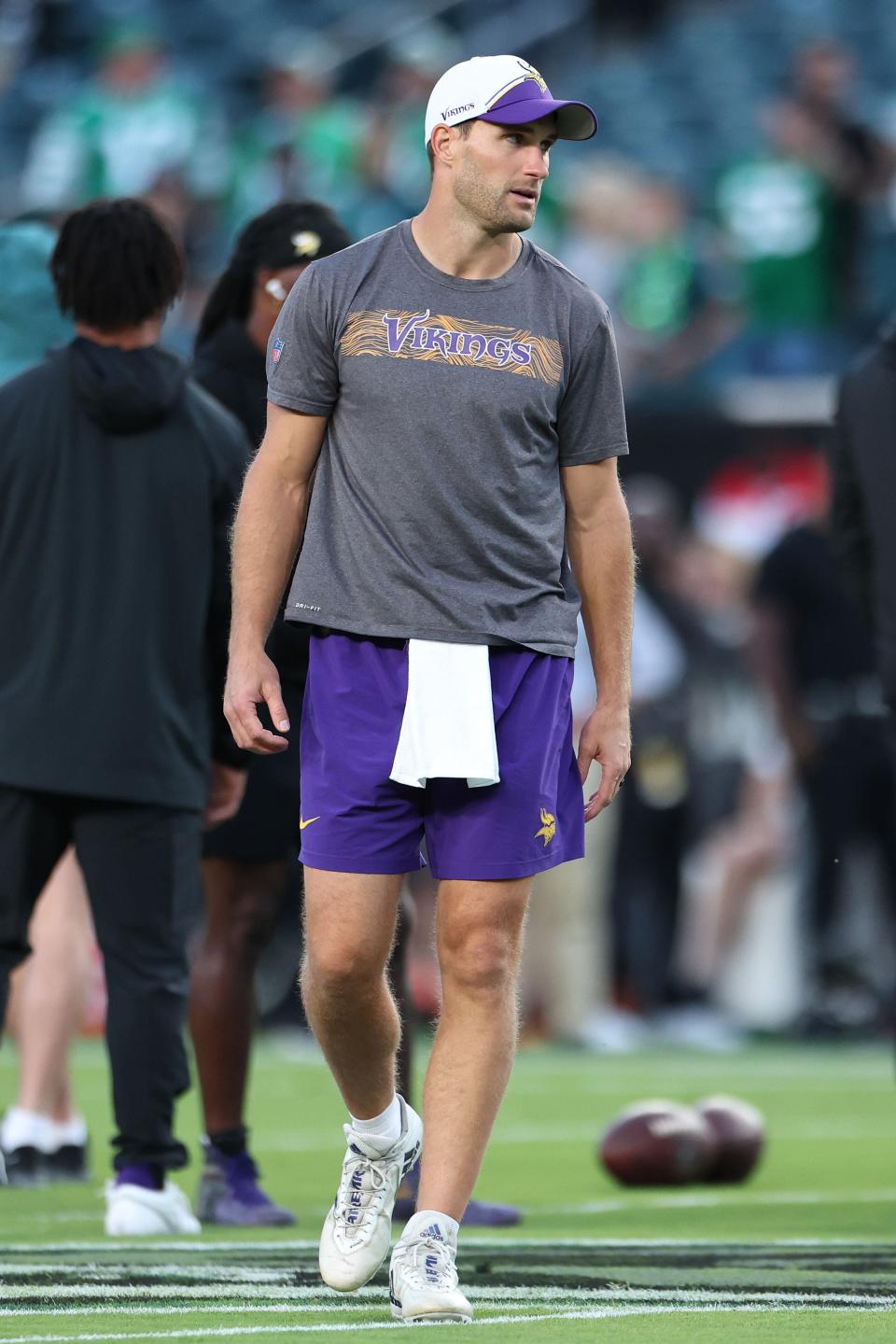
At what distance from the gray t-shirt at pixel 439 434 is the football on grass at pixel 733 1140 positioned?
2971mm

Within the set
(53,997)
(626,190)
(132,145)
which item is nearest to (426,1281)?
(53,997)

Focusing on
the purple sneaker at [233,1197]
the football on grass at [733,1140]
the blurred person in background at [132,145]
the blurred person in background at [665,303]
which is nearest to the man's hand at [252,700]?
the purple sneaker at [233,1197]

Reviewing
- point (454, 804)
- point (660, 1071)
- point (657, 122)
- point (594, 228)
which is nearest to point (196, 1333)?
point (454, 804)

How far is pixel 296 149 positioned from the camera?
54.9 feet

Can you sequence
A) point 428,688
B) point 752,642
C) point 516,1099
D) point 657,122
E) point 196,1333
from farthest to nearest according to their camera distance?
point 657,122 < point 752,642 < point 516,1099 < point 428,688 < point 196,1333

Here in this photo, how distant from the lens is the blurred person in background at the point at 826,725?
12.2m

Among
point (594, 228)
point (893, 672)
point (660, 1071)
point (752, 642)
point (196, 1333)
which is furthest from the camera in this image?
point (594, 228)

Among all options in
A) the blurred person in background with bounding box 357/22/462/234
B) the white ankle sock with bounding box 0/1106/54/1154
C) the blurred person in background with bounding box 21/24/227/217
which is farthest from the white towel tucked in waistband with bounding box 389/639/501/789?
the blurred person in background with bounding box 21/24/227/217

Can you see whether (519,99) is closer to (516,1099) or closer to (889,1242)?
(889,1242)

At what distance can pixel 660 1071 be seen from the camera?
11.1 m

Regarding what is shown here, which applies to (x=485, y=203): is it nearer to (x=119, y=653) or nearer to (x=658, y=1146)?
(x=119, y=653)

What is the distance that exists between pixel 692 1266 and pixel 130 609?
1.83m

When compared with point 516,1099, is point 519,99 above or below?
above

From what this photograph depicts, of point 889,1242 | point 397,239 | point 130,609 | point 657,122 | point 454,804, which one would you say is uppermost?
point 657,122
